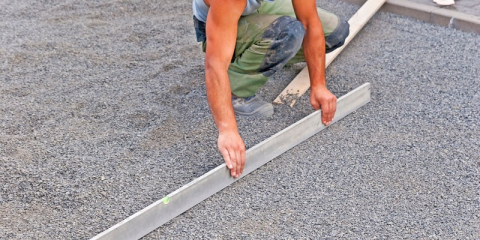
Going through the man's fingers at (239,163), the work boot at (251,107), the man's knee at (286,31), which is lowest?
the work boot at (251,107)

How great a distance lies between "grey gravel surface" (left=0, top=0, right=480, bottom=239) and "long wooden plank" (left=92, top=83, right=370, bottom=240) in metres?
0.05

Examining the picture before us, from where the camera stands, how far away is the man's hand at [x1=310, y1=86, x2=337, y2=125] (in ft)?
9.28

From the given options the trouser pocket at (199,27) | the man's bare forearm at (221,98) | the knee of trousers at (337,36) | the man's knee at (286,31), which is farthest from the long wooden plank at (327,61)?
the man's bare forearm at (221,98)

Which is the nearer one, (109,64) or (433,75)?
(433,75)

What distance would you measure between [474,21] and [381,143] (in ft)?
5.77

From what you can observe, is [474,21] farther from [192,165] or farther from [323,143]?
[192,165]

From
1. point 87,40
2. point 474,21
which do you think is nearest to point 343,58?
point 474,21

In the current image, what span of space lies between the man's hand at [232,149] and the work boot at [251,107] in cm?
72

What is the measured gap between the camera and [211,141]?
2.85m

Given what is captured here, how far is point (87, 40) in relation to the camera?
410 centimetres

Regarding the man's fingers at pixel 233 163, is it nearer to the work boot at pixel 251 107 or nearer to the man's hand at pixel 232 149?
the man's hand at pixel 232 149

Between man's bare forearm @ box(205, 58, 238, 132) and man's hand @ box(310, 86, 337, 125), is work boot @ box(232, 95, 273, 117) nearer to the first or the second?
man's hand @ box(310, 86, 337, 125)

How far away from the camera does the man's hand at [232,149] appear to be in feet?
7.72

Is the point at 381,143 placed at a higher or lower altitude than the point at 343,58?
→ higher
